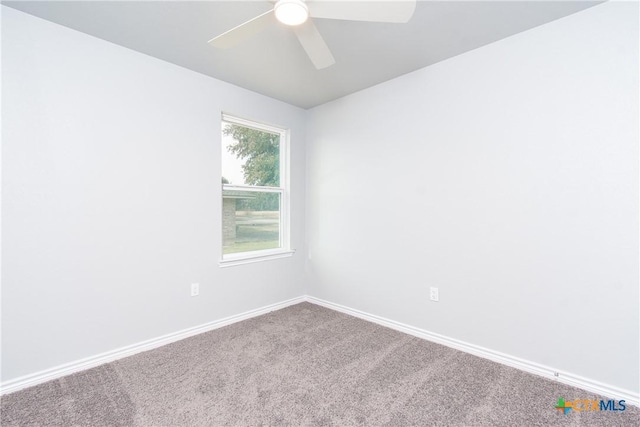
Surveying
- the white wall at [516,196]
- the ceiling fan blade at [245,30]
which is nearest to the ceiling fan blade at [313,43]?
the ceiling fan blade at [245,30]

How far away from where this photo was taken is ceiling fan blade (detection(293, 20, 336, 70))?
1.54 metres

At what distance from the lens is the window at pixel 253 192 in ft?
9.75

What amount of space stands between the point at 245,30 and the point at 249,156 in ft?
5.44

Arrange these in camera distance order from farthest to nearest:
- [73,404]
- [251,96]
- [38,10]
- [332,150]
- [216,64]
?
[332,150] → [251,96] → [216,64] → [38,10] → [73,404]

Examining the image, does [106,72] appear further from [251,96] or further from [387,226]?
[387,226]

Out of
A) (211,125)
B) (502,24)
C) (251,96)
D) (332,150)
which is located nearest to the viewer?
(502,24)

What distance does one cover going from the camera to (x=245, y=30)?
1.56 m

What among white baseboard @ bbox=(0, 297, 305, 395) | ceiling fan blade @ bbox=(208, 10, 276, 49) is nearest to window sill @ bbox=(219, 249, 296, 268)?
white baseboard @ bbox=(0, 297, 305, 395)

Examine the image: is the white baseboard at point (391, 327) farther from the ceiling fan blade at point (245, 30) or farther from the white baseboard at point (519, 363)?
the ceiling fan blade at point (245, 30)

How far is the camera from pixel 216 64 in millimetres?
2459

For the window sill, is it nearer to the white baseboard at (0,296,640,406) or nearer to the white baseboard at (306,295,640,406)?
the white baseboard at (0,296,640,406)

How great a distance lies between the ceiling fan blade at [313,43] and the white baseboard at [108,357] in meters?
2.39

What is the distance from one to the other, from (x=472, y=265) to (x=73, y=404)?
2.75m

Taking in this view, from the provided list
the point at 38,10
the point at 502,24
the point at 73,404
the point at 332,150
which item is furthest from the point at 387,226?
the point at 38,10
